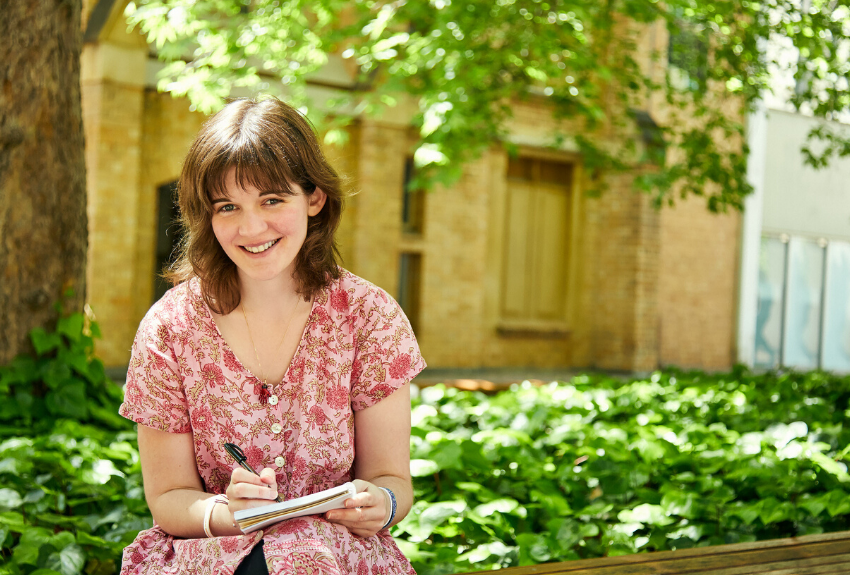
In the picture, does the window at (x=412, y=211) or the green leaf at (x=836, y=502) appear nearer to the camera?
the green leaf at (x=836, y=502)

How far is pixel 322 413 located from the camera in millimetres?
2014

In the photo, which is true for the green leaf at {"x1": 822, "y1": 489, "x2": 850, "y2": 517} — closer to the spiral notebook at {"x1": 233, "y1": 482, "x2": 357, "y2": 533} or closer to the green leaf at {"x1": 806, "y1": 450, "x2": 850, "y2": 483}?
the green leaf at {"x1": 806, "y1": 450, "x2": 850, "y2": 483}

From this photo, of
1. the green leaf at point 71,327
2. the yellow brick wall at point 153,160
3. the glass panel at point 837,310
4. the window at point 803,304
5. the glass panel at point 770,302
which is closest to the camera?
the green leaf at point 71,327

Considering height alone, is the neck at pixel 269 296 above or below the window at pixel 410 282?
above

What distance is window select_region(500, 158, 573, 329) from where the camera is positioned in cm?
1437

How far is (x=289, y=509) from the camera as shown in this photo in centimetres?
173

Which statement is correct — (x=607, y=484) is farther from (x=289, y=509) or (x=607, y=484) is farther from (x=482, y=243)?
(x=482, y=243)

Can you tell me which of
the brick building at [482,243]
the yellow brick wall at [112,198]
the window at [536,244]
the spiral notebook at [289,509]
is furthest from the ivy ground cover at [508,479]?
the window at [536,244]

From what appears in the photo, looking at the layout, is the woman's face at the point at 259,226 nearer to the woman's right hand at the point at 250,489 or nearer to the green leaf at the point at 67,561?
the woman's right hand at the point at 250,489

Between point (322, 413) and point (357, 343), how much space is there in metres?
0.18

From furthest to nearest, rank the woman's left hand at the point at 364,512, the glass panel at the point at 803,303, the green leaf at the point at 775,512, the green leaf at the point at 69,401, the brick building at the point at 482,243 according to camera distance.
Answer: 1. the glass panel at the point at 803,303
2. the brick building at the point at 482,243
3. the green leaf at the point at 69,401
4. the green leaf at the point at 775,512
5. the woman's left hand at the point at 364,512

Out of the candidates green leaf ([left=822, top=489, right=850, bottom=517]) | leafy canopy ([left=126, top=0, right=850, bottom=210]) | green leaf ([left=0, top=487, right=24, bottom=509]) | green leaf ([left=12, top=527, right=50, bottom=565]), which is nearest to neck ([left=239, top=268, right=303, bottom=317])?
green leaf ([left=12, top=527, right=50, bottom=565])

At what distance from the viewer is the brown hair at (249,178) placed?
189 cm

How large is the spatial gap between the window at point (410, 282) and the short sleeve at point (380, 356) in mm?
11156
